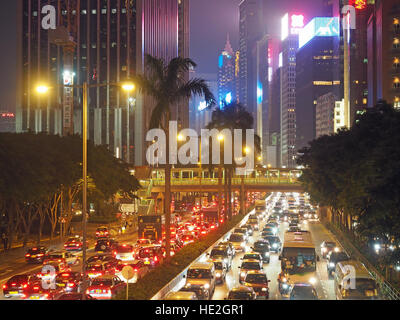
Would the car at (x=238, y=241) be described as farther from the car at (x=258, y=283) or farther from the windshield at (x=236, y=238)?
the car at (x=258, y=283)

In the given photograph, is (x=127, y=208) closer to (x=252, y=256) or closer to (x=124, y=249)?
(x=124, y=249)

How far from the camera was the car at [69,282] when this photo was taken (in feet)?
81.9

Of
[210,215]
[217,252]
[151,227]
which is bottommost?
[210,215]

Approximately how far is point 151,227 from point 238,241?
10.4m

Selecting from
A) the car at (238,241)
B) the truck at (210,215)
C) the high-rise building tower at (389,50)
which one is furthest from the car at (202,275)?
the high-rise building tower at (389,50)

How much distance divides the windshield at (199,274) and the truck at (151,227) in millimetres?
26627

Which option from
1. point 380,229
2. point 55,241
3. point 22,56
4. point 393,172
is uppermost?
point 22,56

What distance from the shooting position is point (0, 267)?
3762cm

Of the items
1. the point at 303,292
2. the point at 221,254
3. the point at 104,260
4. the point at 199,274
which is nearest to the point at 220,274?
the point at 199,274

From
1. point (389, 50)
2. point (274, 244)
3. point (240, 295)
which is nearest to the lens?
point (240, 295)

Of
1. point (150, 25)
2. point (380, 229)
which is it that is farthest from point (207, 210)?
point (150, 25)

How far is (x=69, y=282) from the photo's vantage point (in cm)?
2538

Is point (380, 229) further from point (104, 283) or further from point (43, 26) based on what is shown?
point (43, 26)
